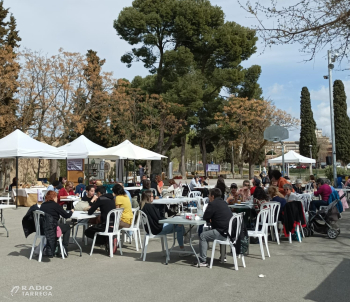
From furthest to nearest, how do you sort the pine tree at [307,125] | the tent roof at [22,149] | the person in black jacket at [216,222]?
the pine tree at [307,125], the tent roof at [22,149], the person in black jacket at [216,222]

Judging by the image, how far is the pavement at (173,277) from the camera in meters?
4.94

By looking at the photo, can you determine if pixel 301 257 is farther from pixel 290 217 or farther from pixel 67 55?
pixel 67 55

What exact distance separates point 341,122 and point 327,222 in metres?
44.3

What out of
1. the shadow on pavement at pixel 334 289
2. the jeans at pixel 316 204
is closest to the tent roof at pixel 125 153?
the jeans at pixel 316 204

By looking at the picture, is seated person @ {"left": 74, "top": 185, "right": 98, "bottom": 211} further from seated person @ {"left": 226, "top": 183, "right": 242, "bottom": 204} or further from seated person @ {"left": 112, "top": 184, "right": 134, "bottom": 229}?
seated person @ {"left": 226, "top": 183, "right": 242, "bottom": 204}

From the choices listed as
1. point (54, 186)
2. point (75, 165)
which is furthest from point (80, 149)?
point (54, 186)

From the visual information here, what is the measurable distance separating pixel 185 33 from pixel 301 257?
2451cm

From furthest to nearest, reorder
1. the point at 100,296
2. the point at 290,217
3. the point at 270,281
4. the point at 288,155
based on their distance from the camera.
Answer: the point at 288,155 < the point at 290,217 < the point at 270,281 < the point at 100,296

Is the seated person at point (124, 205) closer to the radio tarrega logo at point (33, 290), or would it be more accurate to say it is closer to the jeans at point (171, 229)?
the jeans at point (171, 229)

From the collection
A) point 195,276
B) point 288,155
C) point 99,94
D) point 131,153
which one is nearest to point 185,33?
point 99,94

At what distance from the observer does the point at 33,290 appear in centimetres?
520

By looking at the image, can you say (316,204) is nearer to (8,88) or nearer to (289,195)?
(289,195)

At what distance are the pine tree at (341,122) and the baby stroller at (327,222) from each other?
1662 inches

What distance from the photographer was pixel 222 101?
35312 millimetres
